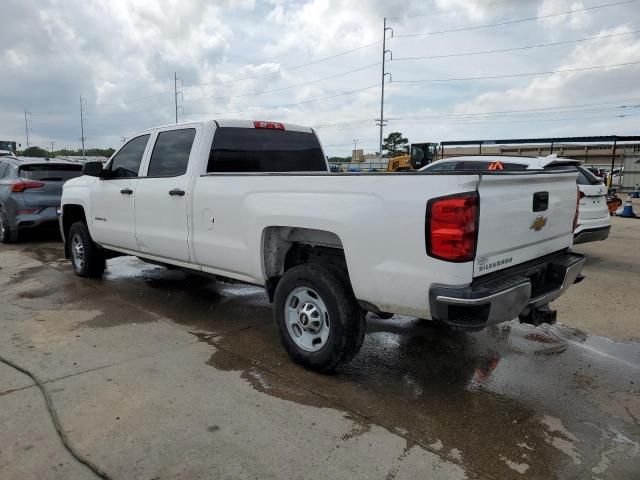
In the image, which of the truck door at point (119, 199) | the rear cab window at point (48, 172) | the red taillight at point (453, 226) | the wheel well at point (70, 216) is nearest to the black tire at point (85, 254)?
the wheel well at point (70, 216)

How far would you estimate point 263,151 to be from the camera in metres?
5.34

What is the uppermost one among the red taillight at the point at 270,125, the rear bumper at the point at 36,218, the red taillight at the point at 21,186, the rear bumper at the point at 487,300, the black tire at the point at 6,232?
the red taillight at the point at 270,125

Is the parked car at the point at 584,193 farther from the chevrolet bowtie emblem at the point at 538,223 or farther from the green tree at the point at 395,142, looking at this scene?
the green tree at the point at 395,142

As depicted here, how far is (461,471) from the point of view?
2.74 m

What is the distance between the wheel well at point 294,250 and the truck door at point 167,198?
107 centimetres

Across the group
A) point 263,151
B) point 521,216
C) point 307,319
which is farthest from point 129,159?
point 521,216

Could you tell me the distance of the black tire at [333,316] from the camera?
363 cm

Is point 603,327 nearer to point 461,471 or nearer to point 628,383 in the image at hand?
point 628,383

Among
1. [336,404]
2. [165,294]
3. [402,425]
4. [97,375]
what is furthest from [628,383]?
[165,294]

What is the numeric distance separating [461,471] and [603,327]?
3.30 meters

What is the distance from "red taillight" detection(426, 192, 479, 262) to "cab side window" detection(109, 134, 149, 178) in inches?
152

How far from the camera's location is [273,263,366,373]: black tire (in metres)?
3.63

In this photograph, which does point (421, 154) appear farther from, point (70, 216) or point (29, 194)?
point (70, 216)

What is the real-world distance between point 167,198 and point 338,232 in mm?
2280
